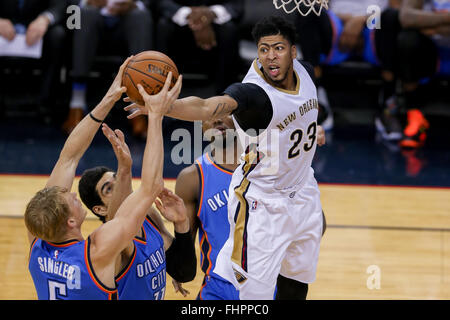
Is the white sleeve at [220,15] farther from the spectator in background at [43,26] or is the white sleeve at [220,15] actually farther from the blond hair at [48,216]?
the blond hair at [48,216]

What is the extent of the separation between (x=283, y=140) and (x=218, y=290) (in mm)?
868

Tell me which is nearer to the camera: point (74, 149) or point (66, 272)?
point (66, 272)

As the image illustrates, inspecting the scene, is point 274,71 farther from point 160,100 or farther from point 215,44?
point 215,44

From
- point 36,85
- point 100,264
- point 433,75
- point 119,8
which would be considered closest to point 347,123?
point 433,75

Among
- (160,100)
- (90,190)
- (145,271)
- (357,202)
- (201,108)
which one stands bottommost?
(357,202)

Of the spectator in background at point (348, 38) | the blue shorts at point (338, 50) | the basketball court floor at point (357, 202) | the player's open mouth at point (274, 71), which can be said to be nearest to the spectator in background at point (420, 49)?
the spectator in background at point (348, 38)

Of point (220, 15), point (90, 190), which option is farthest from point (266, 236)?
point (220, 15)

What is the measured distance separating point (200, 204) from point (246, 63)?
404 cm

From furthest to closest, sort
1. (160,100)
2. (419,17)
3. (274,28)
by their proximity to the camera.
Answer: (419,17) → (274,28) → (160,100)

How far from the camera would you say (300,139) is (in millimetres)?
3527

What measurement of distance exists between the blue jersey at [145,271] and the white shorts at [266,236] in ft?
1.23

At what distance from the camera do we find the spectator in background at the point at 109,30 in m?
7.01

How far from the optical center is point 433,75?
7539 millimetres
